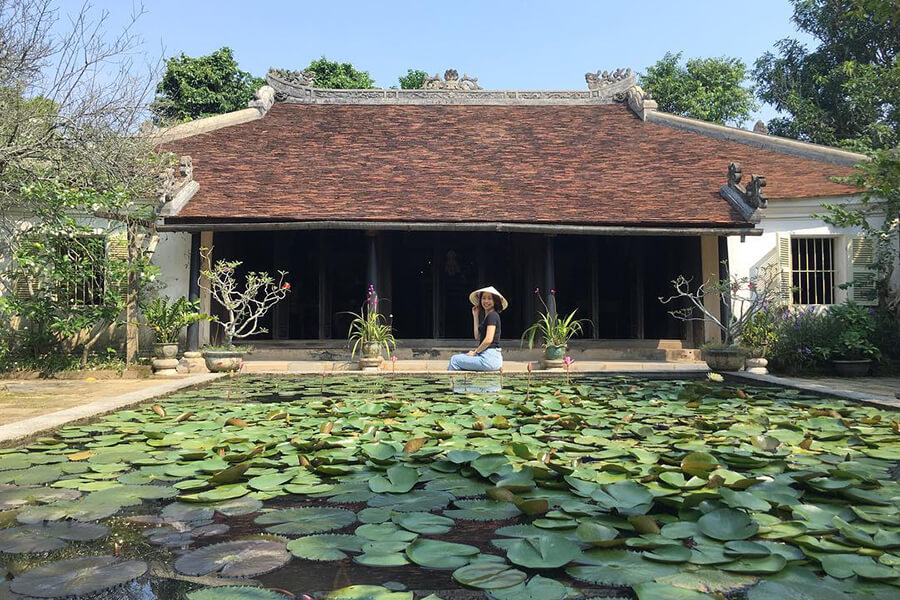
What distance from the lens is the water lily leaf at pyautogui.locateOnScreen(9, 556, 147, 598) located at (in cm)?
154

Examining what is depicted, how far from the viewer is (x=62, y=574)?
1.64m

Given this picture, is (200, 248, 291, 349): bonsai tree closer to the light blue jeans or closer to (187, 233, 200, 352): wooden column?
(187, 233, 200, 352): wooden column

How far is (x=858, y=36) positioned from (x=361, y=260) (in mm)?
17249

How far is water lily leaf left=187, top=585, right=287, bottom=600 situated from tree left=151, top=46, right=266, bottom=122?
868 inches

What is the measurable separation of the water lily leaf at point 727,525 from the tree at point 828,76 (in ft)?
60.3

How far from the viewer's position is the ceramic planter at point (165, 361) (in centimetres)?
788

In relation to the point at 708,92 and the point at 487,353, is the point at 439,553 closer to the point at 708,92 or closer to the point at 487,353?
the point at 487,353

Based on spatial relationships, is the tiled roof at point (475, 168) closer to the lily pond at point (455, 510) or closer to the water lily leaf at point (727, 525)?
the lily pond at point (455, 510)

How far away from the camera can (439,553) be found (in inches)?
69.2

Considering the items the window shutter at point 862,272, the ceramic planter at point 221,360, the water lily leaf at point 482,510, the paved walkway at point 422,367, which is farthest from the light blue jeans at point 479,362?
the window shutter at point 862,272

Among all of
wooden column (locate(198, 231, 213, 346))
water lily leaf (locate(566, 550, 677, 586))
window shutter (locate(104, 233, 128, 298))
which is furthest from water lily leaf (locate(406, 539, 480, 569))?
wooden column (locate(198, 231, 213, 346))

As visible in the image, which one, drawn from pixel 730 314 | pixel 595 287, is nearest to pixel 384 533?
pixel 730 314

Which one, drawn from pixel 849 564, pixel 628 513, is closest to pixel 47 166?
pixel 628 513

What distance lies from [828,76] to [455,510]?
21141 millimetres
